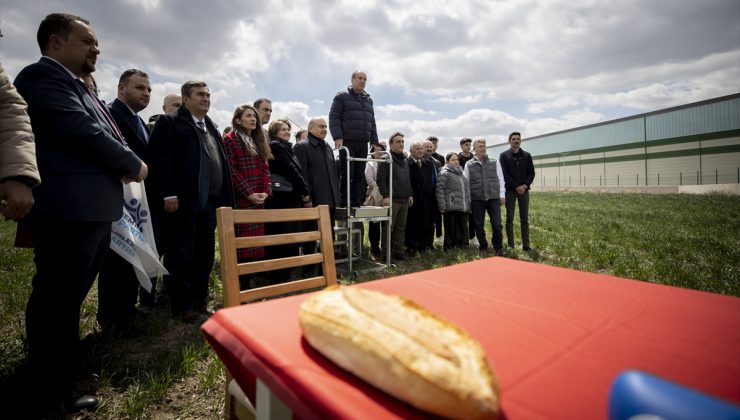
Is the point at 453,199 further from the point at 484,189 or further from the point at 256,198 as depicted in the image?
the point at 256,198

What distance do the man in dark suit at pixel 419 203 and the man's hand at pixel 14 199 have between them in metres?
6.07

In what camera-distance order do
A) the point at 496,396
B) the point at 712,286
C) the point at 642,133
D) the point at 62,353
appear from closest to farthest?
the point at 496,396
the point at 62,353
the point at 712,286
the point at 642,133

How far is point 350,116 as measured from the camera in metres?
6.38

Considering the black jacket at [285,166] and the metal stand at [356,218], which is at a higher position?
the black jacket at [285,166]

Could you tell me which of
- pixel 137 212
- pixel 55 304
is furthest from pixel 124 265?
pixel 55 304

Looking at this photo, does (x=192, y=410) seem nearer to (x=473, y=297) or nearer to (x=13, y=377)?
(x=13, y=377)

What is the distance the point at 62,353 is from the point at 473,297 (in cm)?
225

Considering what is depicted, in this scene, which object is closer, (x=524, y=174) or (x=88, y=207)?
(x=88, y=207)

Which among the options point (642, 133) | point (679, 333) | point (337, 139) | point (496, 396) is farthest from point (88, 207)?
point (642, 133)

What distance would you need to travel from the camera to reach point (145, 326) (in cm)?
316

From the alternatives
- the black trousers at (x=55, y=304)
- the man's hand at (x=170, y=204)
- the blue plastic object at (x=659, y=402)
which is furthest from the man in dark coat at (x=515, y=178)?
the blue plastic object at (x=659, y=402)

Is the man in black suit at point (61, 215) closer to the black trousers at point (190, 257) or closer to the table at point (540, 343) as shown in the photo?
the black trousers at point (190, 257)

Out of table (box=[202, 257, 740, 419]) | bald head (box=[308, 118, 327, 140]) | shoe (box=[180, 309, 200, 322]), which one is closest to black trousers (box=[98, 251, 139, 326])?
shoe (box=[180, 309, 200, 322])

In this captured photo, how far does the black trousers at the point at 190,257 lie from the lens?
3334 millimetres
